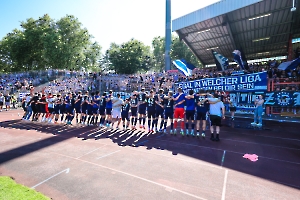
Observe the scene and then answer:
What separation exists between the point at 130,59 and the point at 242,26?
2802cm

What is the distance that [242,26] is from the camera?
25.7m

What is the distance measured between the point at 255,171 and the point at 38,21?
5605cm

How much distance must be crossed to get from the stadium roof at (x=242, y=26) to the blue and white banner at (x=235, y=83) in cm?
990

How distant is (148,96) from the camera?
32.8 ft

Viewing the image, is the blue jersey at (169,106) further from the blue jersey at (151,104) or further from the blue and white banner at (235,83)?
the blue and white banner at (235,83)

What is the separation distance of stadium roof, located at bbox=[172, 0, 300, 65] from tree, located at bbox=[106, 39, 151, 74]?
16.5 meters

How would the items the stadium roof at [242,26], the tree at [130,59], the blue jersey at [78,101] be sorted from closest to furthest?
the blue jersey at [78,101] → the stadium roof at [242,26] → the tree at [130,59]

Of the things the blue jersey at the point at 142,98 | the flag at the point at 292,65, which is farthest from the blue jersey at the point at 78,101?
the flag at the point at 292,65

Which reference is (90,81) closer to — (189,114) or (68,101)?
(68,101)

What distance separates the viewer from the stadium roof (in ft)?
67.9

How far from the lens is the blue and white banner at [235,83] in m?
13.2

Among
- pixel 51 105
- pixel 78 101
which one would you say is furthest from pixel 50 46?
pixel 78 101

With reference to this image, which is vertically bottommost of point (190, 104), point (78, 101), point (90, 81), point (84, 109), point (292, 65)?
point (84, 109)

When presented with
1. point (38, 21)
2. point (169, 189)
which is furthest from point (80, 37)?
point (169, 189)
